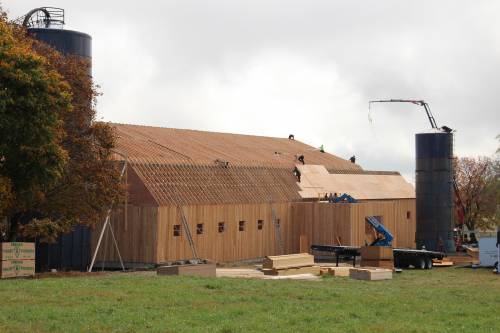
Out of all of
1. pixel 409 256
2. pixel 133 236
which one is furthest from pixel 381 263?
pixel 133 236

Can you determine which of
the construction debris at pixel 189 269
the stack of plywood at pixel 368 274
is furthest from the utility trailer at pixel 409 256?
the construction debris at pixel 189 269

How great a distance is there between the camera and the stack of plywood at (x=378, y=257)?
4375 centimetres

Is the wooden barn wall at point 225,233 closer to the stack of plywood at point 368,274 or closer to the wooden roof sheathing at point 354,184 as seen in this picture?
the wooden roof sheathing at point 354,184

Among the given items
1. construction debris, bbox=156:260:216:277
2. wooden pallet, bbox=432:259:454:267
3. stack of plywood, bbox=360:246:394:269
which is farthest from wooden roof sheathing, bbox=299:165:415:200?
construction debris, bbox=156:260:216:277

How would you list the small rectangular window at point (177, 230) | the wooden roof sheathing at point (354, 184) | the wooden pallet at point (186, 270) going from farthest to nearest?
the wooden roof sheathing at point (354, 184) < the small rectangular window at point (177, 230) < the wooden pallet at point (186, 270)

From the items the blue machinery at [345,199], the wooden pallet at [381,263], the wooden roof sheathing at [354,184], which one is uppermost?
the wooden roof sheathing at [354,184]

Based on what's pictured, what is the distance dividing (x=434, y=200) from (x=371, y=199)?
6.04 meters

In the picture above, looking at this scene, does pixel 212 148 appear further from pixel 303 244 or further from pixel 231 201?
pixel 303 244

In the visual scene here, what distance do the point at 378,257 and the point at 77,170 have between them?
16.7 m

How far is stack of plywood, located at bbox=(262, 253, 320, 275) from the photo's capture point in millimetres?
38594

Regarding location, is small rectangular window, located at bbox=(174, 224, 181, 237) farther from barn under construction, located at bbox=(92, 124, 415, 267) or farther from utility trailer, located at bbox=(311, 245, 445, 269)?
utility trailer, located at bbox=(311, 245, 445, 269)

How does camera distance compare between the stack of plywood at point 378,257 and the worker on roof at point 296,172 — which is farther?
the worker on roof at point 296,172

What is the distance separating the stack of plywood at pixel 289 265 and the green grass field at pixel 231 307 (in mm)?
8381

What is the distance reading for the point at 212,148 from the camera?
190 ft
